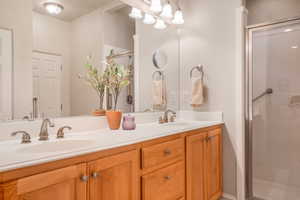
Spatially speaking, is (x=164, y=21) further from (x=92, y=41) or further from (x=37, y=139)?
(x=37, y=139)

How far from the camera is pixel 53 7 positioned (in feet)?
4.94

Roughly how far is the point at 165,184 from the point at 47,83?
112 cm

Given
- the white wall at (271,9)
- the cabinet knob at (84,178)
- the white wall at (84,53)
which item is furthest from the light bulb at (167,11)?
the cabinet knob at (84,178)

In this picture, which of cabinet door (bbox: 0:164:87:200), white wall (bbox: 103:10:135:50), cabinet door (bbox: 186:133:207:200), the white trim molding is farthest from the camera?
the white trim molding

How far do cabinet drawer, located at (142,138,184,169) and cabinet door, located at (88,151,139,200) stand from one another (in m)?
0.09

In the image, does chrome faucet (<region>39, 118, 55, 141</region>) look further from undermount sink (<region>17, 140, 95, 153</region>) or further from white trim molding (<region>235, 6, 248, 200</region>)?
white trim molding (<region>235, 6, 248, 200</region>)

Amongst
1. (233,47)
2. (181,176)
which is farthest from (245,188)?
(233,47)

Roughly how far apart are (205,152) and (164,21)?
5.04ft

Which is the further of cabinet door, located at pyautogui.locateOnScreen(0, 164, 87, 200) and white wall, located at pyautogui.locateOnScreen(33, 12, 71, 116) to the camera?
white wall, located at pyautogui.locateOnScreen(33, 12, 71, 116)

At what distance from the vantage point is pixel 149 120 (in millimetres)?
2221

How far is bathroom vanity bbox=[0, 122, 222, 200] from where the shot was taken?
33.4 inches

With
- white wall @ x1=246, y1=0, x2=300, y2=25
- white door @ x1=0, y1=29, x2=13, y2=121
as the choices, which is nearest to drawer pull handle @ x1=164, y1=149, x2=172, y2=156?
white door @ x1=0, y1=29, x2=13, y2=121

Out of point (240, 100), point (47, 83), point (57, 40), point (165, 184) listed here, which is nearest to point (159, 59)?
point (240, 100)

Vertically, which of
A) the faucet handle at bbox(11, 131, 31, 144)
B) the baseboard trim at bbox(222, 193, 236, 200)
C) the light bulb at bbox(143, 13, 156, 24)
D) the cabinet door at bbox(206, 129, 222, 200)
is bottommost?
the baseboard trim at bbox(222, 193, 236, 200)
